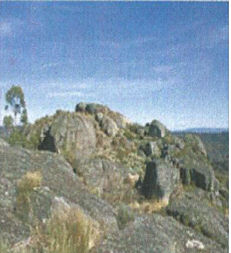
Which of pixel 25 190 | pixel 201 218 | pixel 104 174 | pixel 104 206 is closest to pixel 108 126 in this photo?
pixel 104 174

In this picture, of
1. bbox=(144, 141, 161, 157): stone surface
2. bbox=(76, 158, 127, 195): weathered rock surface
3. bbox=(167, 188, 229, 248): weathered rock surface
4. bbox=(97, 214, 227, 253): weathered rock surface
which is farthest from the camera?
bbox=(144, 141, 161, 157): stone surface

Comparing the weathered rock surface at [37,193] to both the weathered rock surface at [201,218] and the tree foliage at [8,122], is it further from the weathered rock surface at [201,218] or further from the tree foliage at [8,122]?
the tree foliage at [8,122]

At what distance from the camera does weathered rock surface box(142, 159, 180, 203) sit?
15.6 m

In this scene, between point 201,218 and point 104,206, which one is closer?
point 104,206

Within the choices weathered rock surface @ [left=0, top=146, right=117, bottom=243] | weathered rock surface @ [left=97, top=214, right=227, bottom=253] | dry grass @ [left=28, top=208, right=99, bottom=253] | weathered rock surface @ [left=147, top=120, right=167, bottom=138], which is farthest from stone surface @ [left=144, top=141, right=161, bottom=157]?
dry grass @ [left=28, top=208, right=99, bottom=253]

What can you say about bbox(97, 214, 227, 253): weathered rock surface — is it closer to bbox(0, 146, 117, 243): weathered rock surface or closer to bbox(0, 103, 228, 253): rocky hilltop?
bbox(0, 103, 228, 253): rocky hilltop

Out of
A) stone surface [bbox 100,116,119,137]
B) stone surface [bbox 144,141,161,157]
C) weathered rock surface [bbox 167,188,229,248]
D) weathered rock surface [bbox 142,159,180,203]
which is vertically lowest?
weathered rock surface [bbox 167,188,229,248]

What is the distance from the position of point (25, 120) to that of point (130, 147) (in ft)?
18.6

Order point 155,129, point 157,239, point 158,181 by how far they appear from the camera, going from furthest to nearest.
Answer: point 155,129 < point 158,181 < point 157,239

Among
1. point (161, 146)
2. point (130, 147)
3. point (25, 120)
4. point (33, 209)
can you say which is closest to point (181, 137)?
point (161, 146)

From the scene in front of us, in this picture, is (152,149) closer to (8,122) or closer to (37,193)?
(8,122)

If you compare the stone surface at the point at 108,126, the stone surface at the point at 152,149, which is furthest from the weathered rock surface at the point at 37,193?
the stone surface at the point at 152,149

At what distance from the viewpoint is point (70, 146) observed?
76.7ft

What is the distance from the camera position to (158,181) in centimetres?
1617
